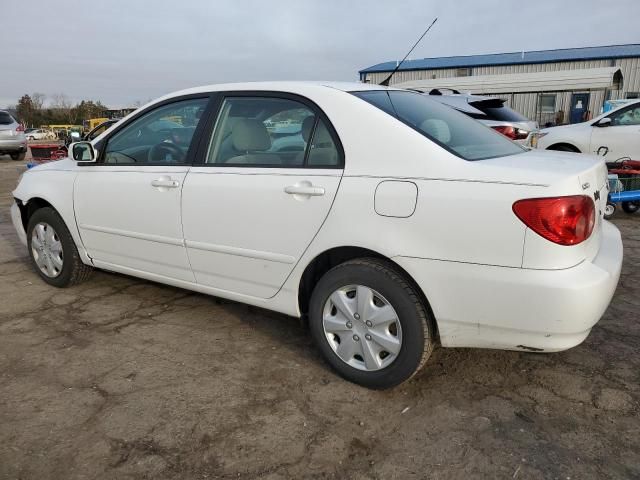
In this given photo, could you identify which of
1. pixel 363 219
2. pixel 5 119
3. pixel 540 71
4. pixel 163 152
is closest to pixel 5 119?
pixel 5 119

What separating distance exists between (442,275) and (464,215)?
0.29 meters

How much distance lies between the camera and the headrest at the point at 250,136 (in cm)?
301

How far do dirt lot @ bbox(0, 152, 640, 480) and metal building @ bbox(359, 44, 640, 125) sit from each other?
12.3 meters

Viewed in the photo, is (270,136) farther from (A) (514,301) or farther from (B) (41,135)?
(B) (41,135)

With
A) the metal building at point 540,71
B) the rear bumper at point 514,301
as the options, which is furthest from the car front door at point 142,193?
the metal building at point 540,71

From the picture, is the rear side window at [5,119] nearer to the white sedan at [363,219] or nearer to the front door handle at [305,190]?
the white sedan at [363,219]

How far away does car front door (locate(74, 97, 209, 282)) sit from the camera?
327 centimetres

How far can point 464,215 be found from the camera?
2.23 meters

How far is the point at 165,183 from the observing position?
324 centimetres

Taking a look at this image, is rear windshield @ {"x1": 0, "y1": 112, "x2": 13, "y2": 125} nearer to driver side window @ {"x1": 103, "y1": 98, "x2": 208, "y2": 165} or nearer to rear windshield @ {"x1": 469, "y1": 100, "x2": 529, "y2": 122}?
rear windshield @ {"x1": 469, "y1": 100, "x2": 529, "y2": 122}

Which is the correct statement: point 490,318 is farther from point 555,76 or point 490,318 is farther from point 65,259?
point 555,76

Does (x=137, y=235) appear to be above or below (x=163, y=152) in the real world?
below

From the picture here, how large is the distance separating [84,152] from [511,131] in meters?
6.05

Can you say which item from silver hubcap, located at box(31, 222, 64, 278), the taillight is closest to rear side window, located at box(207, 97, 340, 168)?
silver hubcap, located at box(31, 222, 64, 278)
